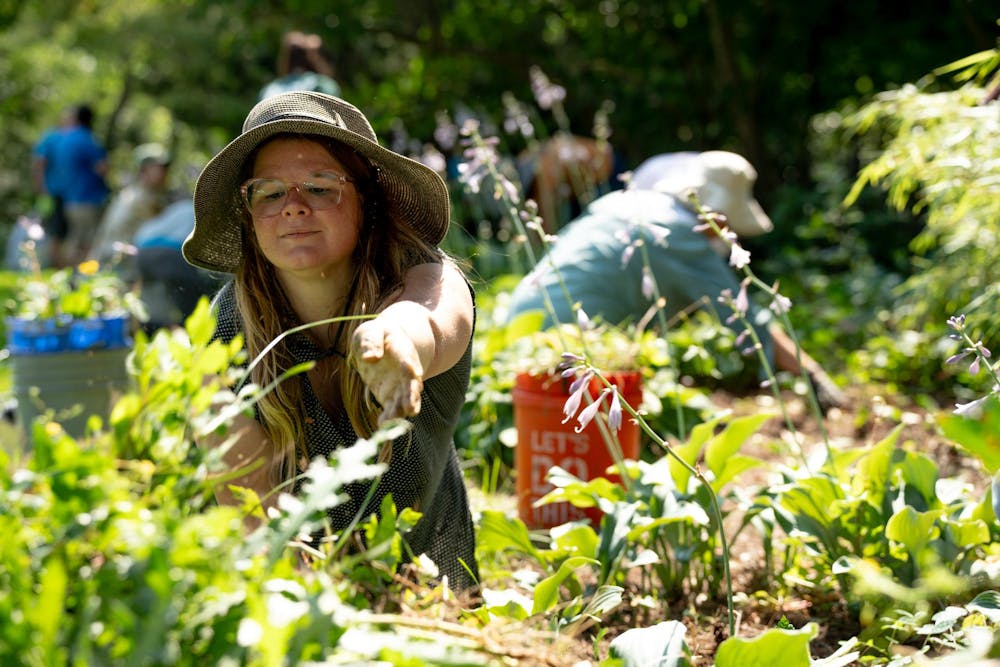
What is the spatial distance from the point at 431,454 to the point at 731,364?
101 inches

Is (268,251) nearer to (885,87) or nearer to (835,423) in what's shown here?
(835,423)

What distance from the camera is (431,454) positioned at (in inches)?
85.9

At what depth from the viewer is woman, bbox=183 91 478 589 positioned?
1928 mm

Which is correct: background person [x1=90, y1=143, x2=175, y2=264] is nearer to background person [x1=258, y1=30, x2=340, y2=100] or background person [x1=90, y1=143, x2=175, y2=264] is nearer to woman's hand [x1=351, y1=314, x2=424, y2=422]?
background person [x1=258, y1=30, x2=340, y2=100]

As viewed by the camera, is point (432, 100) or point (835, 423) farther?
point (432, 100)

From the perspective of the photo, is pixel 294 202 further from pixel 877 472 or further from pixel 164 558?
pixel 877 472

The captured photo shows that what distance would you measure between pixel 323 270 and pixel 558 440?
131 centimetres

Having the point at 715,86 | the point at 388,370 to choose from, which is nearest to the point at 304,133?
the point at 388,370


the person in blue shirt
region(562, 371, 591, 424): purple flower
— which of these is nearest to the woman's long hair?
region(562, 371, 591, 424): purple flower

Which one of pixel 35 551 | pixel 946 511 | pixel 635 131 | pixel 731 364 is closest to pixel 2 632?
pixel 35 551

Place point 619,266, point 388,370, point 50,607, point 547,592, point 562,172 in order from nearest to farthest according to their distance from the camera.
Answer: point 50,607, point 388,370, point 547,592, point 619,266, point 562,172

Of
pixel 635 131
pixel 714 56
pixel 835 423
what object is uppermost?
pixel 714 56

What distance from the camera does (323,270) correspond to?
6.61ft

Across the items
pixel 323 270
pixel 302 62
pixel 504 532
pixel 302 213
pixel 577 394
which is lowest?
pixel 504 532
